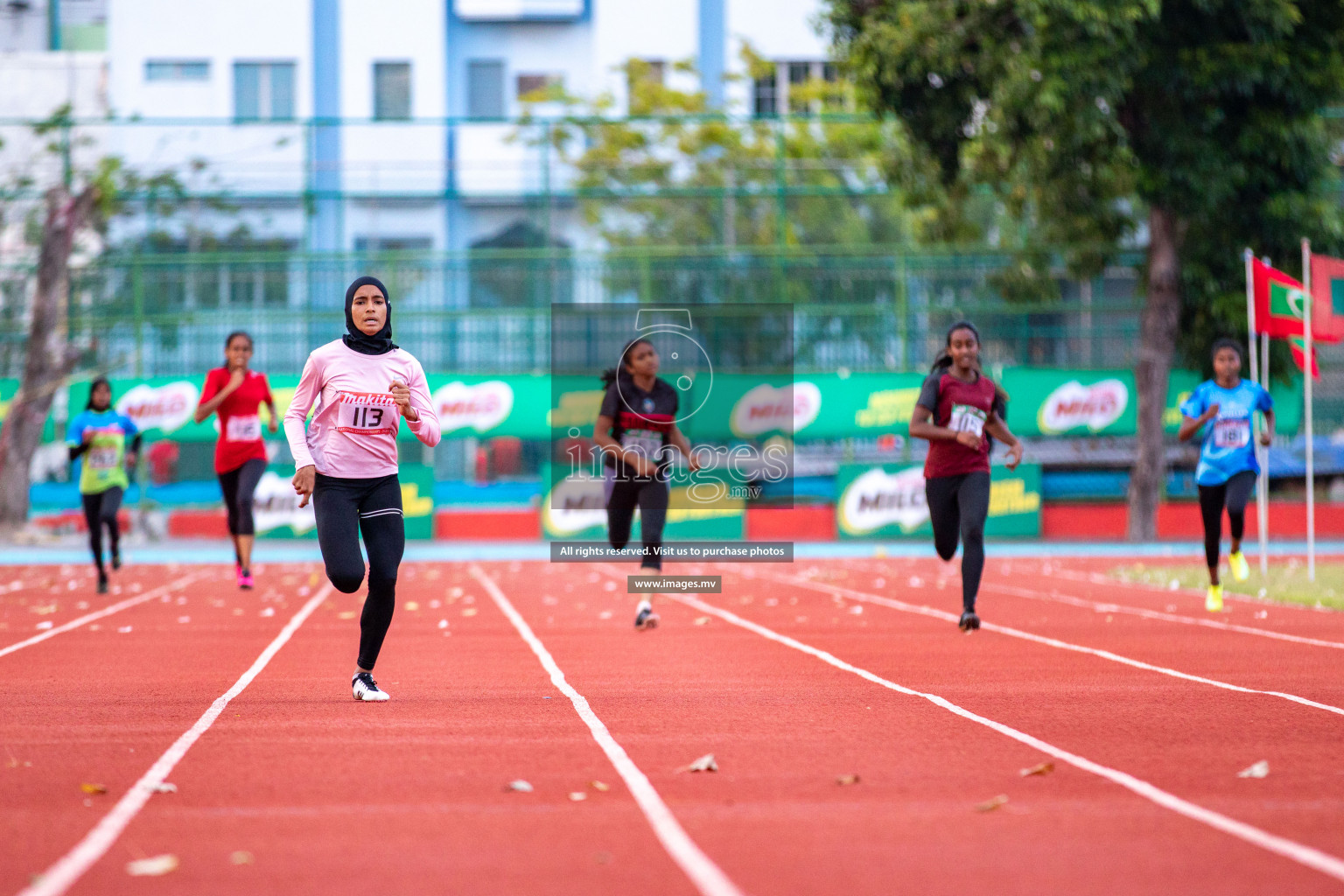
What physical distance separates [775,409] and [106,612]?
12.8 m

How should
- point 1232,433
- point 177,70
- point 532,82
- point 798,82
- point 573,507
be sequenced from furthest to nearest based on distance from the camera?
1. point 532,82
2. point 798,82
3. point 177,70
4. point 573,507
5. point 1232,433

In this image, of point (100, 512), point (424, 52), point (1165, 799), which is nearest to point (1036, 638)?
point (1165, 799)

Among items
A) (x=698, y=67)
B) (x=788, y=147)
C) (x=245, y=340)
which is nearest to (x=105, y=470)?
(x=245, y=340)

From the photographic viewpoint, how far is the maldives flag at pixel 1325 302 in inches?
625

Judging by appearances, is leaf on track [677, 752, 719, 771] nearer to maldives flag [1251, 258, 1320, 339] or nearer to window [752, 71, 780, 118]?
maldives flag [1251, 258, 1320, 339]

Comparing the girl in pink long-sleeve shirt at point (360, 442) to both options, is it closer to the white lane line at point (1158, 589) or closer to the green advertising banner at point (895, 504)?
the white lane line at point (1158, 589)

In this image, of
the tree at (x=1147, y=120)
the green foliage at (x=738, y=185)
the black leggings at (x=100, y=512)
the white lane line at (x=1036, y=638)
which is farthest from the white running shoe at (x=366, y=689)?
the green foliage at (x=738, y=185)

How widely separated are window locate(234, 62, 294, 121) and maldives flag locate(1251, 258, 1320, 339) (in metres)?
32.3

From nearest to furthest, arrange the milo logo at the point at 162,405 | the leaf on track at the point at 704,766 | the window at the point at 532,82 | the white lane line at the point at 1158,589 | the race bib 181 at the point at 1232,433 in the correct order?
the leaf on track at the point at 704,766 < the race bib 181 at the point at 1232,433 < the white lane line at the point at 1158,589 < the milo logo at the point at 162,405 < the window at the point at 532,82

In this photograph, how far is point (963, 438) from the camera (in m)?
11.4

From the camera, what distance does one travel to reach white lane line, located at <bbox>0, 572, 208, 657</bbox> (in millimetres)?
11109

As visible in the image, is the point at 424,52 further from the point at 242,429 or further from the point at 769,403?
the point at 242,429

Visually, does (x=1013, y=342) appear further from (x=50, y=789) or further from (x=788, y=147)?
(x=50, y=789)

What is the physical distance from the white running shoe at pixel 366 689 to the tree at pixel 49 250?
1791 centimetres
